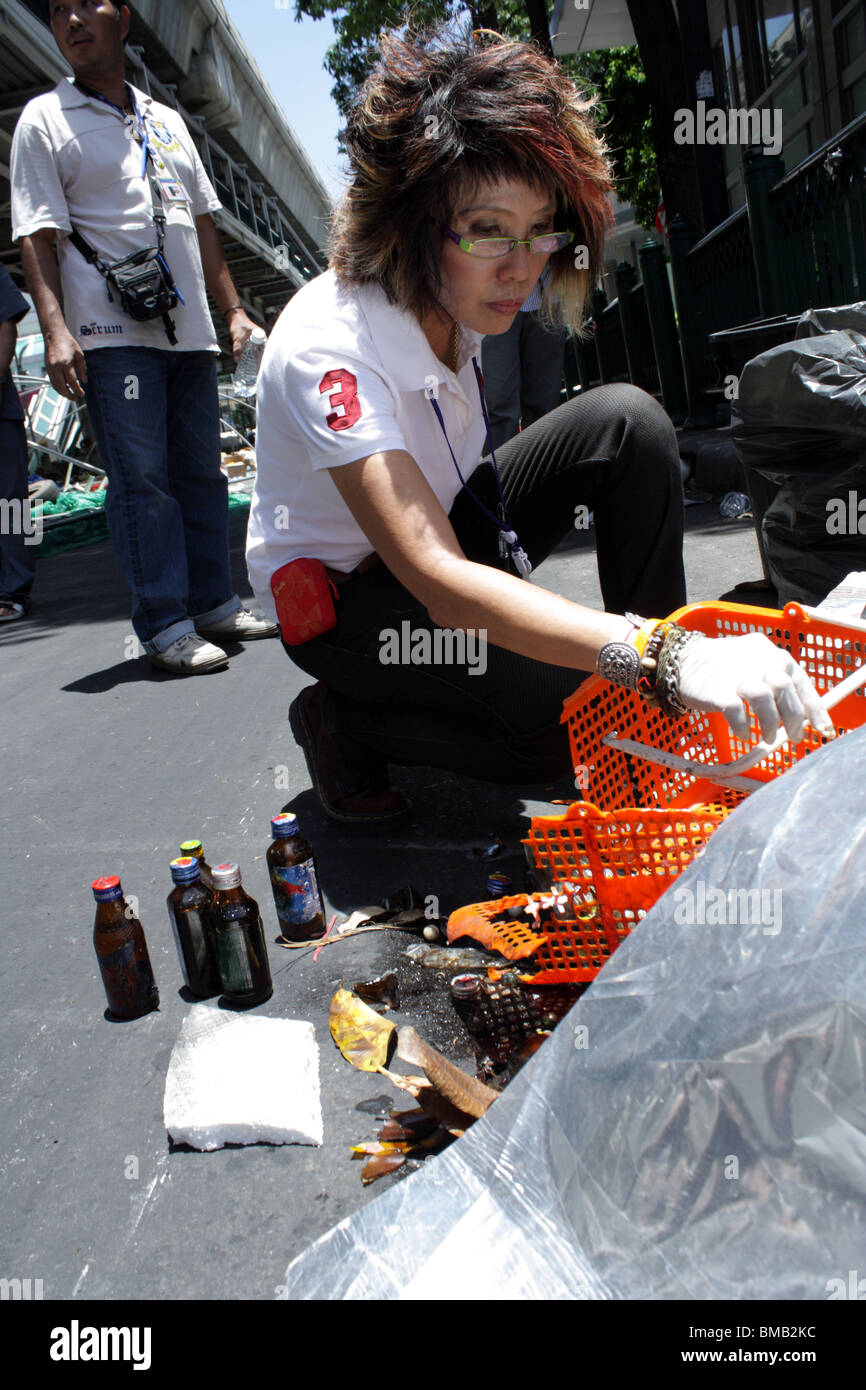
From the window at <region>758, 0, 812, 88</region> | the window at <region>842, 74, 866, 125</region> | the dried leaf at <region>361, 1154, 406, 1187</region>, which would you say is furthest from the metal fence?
the window at <region>758, 0, 812, 88</region>

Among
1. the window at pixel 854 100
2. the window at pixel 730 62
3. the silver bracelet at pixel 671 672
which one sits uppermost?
the window at pixel 730 62

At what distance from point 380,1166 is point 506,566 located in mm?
1509

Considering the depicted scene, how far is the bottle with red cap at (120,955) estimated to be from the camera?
1.99 metres

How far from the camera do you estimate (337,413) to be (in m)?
Result: 2.00

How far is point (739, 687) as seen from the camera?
147cm

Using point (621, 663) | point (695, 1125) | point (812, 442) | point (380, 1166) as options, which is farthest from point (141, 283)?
point (695, 1125)

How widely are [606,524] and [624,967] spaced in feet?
5.15

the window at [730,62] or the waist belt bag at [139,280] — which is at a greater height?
the window at [730,62]

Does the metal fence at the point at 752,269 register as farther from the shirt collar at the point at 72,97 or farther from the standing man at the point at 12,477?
the standing man at the point at 12,477

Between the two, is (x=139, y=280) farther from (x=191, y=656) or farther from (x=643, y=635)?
(x=643, y=635)

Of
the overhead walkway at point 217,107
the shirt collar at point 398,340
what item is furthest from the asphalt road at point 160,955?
the overhead walkway at point 217,107

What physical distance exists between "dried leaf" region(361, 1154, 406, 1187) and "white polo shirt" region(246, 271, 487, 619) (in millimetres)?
1205

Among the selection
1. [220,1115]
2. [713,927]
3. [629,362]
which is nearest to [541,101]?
[713,927]

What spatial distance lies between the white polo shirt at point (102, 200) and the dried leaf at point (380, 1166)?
3419 millimetres
